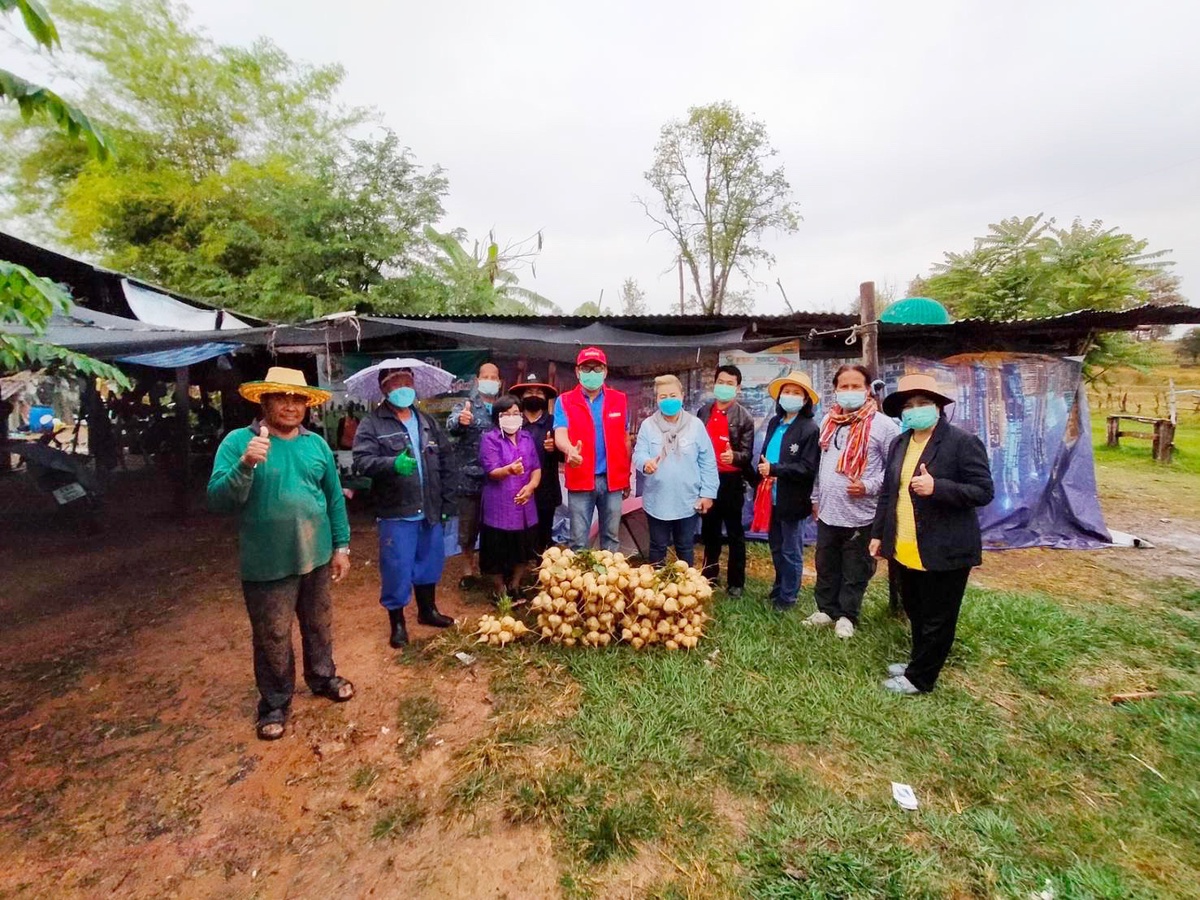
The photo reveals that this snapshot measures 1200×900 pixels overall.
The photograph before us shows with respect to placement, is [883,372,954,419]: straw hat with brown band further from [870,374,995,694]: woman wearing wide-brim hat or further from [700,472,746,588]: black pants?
[700,472,746,588]: black pants

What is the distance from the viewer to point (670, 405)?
3922mm

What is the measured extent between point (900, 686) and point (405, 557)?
315 cm

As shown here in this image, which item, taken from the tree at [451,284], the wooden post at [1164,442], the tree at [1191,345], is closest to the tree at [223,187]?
the tree at [451,284]

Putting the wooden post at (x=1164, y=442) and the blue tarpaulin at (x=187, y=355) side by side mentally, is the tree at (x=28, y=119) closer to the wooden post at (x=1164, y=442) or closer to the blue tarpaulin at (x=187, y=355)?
the blue tarpaulin at (x=187, y=355)

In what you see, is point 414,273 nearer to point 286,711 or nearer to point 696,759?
point 286,711

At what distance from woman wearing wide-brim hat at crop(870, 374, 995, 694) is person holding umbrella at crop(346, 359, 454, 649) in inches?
112

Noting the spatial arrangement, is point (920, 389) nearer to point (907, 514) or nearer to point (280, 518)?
point (907, 514)

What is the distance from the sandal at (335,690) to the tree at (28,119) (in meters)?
2.05

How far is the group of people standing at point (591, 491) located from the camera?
2619 millimetres

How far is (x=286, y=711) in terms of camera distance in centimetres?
286

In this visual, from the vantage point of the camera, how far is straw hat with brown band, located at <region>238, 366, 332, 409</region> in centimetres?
252

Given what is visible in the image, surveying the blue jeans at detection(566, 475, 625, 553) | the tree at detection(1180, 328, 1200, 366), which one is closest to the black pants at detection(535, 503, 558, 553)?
the blue jeans at detection(566, 475, 625, 553)

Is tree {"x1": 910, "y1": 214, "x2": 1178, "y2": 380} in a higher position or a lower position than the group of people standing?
higher

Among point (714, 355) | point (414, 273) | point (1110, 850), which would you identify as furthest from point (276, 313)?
point (1110, 850)
